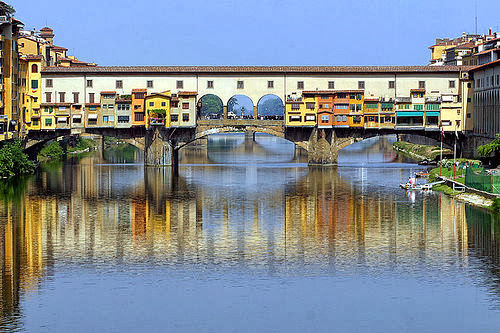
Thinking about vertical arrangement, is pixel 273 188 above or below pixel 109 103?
below

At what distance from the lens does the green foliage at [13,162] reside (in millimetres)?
79875

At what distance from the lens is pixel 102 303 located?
3331 centimetres

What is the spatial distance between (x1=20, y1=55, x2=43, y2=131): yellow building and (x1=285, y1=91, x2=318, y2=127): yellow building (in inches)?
1023

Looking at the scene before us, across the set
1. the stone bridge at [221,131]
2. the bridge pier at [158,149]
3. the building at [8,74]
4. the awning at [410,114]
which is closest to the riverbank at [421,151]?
the stone bridge at [221,131]

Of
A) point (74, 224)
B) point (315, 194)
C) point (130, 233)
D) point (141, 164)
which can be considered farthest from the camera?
point (141, 164)

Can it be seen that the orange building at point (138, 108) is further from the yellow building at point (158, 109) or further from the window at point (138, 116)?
the yellow building at point (158, 109)

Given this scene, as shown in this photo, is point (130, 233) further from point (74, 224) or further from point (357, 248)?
point (357, 248)

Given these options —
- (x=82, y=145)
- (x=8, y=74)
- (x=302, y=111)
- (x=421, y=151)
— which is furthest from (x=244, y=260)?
(x=82, y=145)

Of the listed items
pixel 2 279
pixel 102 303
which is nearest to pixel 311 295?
pixel 102 303

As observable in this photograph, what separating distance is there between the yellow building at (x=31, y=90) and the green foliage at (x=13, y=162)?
27.5ft

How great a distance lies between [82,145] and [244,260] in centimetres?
9366

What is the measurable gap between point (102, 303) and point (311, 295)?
7.73 metres

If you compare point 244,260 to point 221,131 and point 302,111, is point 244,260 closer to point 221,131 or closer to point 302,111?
point 221,131

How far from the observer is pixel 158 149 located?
311ft
